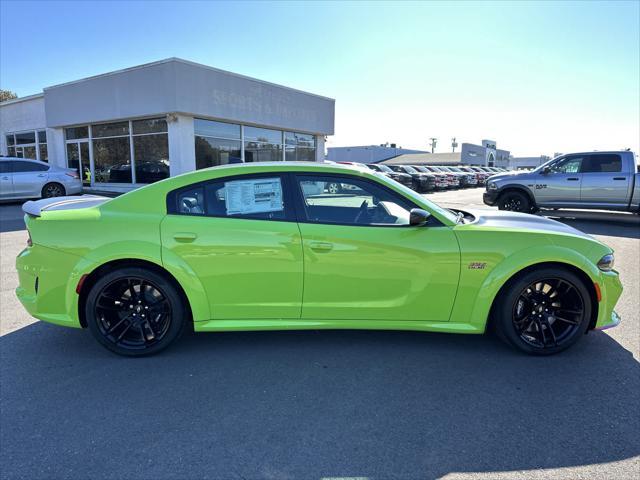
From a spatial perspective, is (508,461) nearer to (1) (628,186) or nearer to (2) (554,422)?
(2) (554,422)

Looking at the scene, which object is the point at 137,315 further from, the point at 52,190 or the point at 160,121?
the point at 160,121

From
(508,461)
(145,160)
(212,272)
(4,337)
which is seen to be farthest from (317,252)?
(145,160)

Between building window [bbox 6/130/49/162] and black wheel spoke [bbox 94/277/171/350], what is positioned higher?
building window [bbox 6/130/49/162]

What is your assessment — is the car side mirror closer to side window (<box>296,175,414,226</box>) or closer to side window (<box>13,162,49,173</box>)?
side window (<box>296,175,414,226</box>)

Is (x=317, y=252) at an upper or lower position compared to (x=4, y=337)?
upper

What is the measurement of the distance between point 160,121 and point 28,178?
541 centimetres

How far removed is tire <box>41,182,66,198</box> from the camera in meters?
13.8

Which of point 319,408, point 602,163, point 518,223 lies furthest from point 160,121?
point 319,408

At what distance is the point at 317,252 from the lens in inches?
133

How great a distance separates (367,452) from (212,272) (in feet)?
5.77

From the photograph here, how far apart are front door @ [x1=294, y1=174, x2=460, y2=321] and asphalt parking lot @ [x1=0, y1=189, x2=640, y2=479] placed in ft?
1.38

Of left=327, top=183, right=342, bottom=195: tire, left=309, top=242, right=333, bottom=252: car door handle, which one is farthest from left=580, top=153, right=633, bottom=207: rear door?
left=309, top=242, right=333, bottom=252: car door handle

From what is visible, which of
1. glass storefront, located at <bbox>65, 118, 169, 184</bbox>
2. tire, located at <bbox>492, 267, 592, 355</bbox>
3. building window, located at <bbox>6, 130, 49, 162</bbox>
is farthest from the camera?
building window, located at <bbox>6, 130, 49, 162</bbox>

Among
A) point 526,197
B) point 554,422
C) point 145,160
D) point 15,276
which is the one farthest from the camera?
point 145,160
